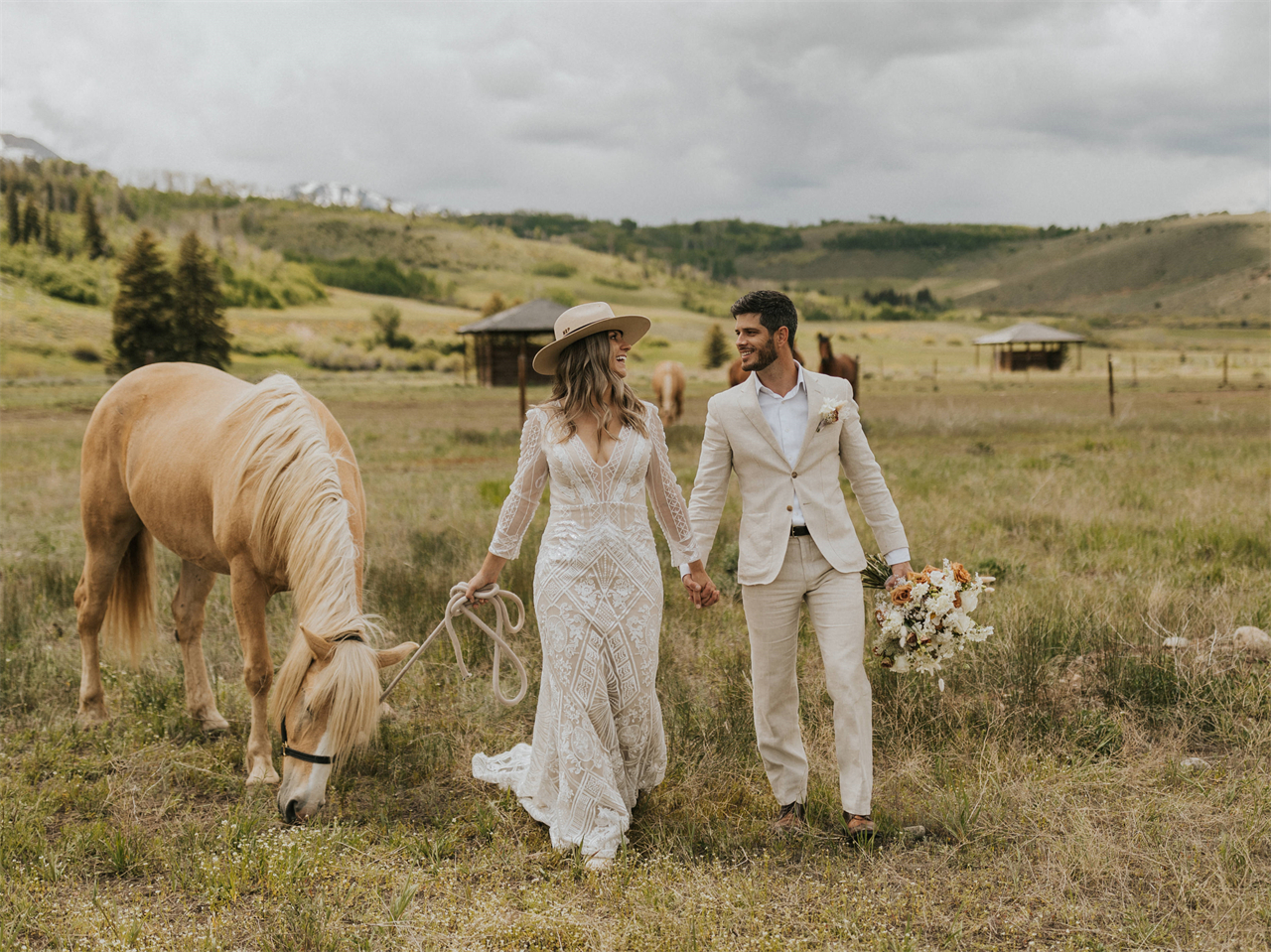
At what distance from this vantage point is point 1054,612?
5422 millimetres

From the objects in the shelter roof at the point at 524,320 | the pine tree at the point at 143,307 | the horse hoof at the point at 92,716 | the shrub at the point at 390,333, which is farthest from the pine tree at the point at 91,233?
the horse hoof at the point at 92,716

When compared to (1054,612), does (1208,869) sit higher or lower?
lower

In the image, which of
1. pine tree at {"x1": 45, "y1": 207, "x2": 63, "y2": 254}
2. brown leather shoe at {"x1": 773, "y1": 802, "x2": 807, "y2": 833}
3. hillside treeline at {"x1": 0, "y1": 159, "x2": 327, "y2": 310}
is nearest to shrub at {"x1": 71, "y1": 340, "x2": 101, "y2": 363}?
hillside treeline at {"x1": 0, "y1": 159, "x2": 327, "y2": 310}

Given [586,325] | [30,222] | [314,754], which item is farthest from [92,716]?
[30,222]

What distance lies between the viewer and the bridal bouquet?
339cm

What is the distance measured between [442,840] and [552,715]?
2.24ft

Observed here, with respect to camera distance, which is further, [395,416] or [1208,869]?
[395,416]

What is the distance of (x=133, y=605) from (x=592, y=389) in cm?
391

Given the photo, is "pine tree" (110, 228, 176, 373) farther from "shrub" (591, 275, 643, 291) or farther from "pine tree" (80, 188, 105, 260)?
"shrub" (591, 275, 643, 291)

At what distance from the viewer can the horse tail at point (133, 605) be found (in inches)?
217

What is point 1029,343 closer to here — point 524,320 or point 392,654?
point 524,320

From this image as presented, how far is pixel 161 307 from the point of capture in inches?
1667

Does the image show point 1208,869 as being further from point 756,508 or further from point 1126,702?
point 756,508

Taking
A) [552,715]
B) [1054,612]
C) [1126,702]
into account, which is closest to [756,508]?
[552,715]
